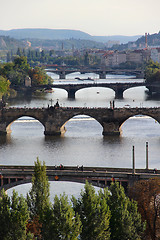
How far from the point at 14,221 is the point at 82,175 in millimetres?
9518

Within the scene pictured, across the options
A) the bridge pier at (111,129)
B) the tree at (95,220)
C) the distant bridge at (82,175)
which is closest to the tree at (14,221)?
the tree at (95,220)

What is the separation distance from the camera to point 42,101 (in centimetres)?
9706

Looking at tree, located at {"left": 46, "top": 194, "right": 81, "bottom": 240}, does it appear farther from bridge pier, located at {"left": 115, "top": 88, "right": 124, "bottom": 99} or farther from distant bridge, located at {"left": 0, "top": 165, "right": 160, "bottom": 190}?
bridge pier, located at {"left": 115, "top": 88, "right": 124, "bottom": 99}

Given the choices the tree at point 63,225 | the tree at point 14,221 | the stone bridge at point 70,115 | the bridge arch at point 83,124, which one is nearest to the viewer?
the tree at point 63,225

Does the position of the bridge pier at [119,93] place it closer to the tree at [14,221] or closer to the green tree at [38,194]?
the green tree at [38,194]

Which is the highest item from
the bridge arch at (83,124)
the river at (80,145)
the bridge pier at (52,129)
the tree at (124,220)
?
the tree at (124,220)

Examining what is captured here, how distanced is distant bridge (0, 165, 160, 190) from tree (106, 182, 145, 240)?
6191 millimetres

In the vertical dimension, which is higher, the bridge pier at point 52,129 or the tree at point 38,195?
the tree at point 38,195

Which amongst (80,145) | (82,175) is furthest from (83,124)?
(82,175)

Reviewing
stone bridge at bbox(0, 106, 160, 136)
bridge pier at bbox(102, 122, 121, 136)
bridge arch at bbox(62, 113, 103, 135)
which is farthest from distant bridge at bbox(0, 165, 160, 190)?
bridge arch at bbox(62, 113, 103, 135)

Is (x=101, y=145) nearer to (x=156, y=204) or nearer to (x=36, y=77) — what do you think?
(x=156, y=204)

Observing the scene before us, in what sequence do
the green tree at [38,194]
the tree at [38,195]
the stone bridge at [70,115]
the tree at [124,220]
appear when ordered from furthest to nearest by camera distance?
the stone bridge at [70,115]
the green tree at [38,194]
the tree at [38,195]
the tree at [124,220]

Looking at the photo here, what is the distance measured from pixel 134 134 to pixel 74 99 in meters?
39.6

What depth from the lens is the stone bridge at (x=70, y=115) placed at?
6306cm
